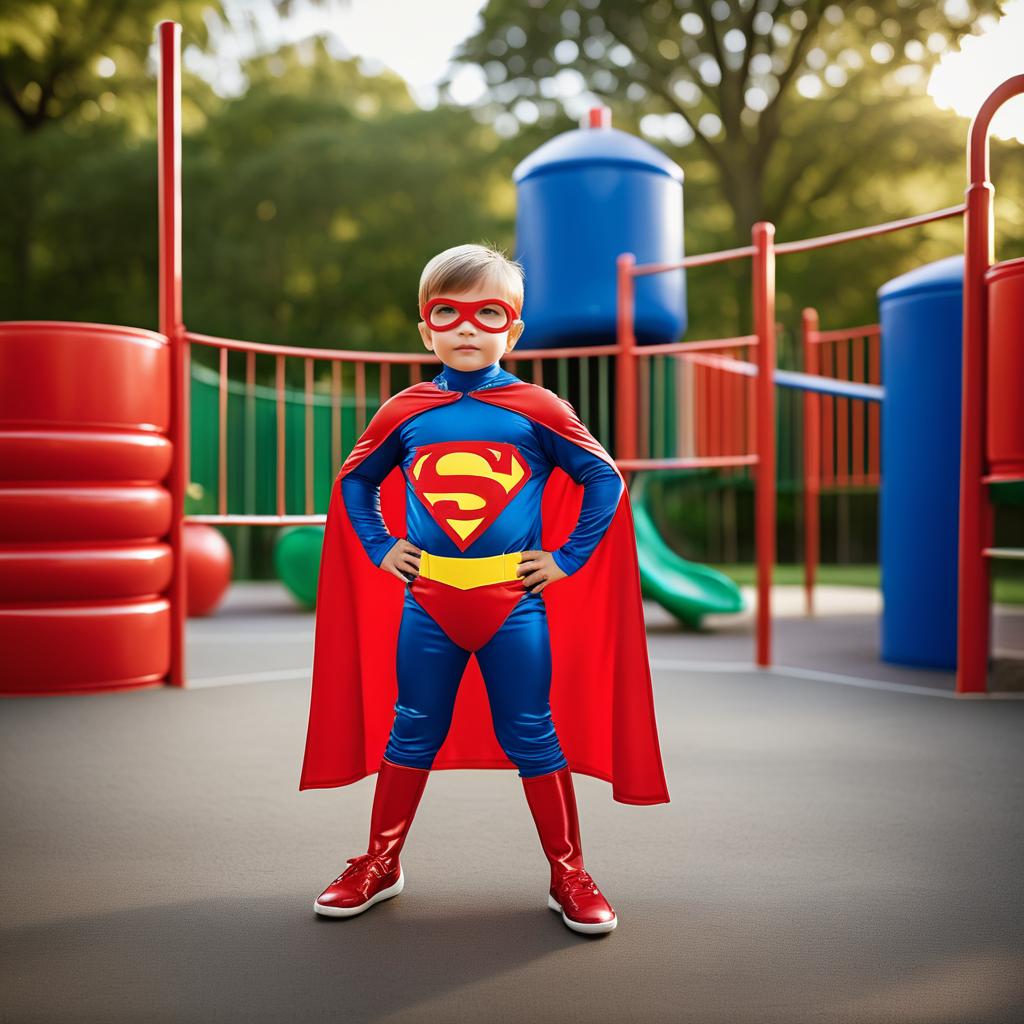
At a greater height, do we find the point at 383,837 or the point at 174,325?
the point at 174,325

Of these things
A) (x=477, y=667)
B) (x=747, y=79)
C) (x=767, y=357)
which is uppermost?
(x=747, y=79)

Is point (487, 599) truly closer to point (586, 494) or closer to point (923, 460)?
point (586, 494)

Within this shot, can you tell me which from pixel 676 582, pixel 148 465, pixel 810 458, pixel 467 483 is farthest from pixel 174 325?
pixel 810 458

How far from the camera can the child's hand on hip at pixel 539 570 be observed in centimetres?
207

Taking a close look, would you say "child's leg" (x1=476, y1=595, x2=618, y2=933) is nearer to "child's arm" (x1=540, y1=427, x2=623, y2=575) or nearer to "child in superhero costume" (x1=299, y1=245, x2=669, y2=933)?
"child in superhero costume" (x1=299, y1=245, x2=669, y2=933)

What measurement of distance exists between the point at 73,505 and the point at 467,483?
295 cm

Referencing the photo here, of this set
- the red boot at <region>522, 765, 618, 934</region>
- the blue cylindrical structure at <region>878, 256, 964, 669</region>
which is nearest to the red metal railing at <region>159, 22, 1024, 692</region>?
the blue cylindrical structure at <region>878, 256, 964, 669</region>

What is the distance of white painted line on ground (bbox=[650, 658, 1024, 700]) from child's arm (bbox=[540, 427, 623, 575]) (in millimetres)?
3026

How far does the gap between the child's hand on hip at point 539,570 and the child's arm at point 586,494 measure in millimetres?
11

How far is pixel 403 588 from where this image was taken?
240 cm

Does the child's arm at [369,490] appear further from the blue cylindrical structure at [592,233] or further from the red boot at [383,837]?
the blue cylindrical structure at [592,233]

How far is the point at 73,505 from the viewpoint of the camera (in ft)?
14.8

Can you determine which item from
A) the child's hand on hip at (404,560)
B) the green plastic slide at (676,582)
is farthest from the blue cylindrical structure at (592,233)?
the child's hand on hip at (404,560)

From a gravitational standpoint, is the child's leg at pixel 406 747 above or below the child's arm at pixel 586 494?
below
